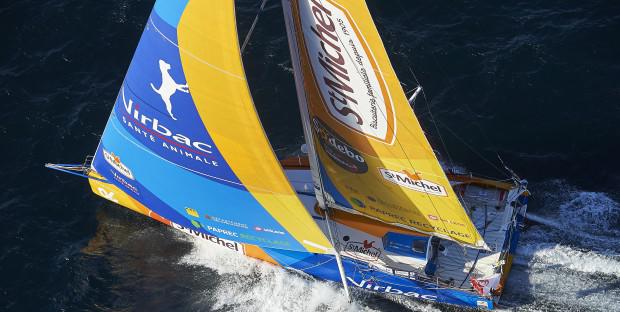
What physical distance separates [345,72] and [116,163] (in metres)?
11.2

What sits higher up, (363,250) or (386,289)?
(363,250)

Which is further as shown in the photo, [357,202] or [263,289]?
[263,289]

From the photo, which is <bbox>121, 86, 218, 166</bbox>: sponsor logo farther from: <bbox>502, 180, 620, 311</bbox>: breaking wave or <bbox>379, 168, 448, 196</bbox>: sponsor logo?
<bbox>502, 180, 620, 311</bbox>: breaking wave

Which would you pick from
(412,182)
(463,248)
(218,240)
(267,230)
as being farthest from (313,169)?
(463,248)

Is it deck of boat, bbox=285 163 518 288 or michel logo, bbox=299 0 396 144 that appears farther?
deck of boat, bbox=285 163 518 288

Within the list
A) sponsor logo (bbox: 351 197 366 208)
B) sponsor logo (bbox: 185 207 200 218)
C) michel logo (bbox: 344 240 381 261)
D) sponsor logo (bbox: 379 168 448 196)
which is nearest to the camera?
sponsor logo (bbox: 379 168 448 196)

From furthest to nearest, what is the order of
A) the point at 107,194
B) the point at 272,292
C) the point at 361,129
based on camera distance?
the point at 107,194 < the point at 272,292 < the point at 361,129

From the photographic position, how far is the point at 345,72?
87.8 feet

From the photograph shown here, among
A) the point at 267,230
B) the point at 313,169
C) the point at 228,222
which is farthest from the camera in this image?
the point at 228,222

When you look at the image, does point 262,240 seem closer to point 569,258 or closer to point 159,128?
point 159,128

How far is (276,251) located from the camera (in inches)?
1332

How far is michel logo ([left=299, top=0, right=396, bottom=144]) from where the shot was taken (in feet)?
84.4

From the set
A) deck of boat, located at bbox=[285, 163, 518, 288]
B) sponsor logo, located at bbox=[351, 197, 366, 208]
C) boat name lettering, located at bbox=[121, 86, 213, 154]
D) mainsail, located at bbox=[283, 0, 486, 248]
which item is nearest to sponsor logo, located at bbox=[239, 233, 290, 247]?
mainsail, located at bbox=[283, 0, 486, 248]

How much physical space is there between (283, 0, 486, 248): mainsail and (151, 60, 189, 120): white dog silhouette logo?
152 inches
